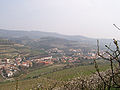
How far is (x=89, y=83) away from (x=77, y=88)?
1.25 meters

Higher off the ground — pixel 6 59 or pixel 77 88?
pixel 77 88

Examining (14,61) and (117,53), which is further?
(14,61)

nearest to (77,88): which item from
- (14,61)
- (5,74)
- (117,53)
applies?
(117,53)

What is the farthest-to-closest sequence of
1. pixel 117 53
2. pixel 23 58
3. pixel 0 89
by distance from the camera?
pixel 23 58 → pixel 0 89 → pixel 117 53

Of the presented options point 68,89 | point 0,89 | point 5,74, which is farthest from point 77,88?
point 5,74

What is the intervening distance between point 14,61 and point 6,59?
496 cm

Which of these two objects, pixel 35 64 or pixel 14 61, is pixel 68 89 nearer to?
pixel 35 64

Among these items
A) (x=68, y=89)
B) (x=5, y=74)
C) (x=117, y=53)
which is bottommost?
(x=5, y=74)

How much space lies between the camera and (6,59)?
92000mm

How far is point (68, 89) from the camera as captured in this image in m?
14.0

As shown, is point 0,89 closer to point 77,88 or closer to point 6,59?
point 77,88

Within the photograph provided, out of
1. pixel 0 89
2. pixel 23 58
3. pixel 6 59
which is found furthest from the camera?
pixel 23 58

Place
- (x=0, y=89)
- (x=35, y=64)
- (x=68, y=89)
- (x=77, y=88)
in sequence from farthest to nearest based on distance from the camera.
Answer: (x=35, y=64) < (x=0, y=89) < (x=68, y=89) < (x=77, y=88)

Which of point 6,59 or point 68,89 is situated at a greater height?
point 68,89
